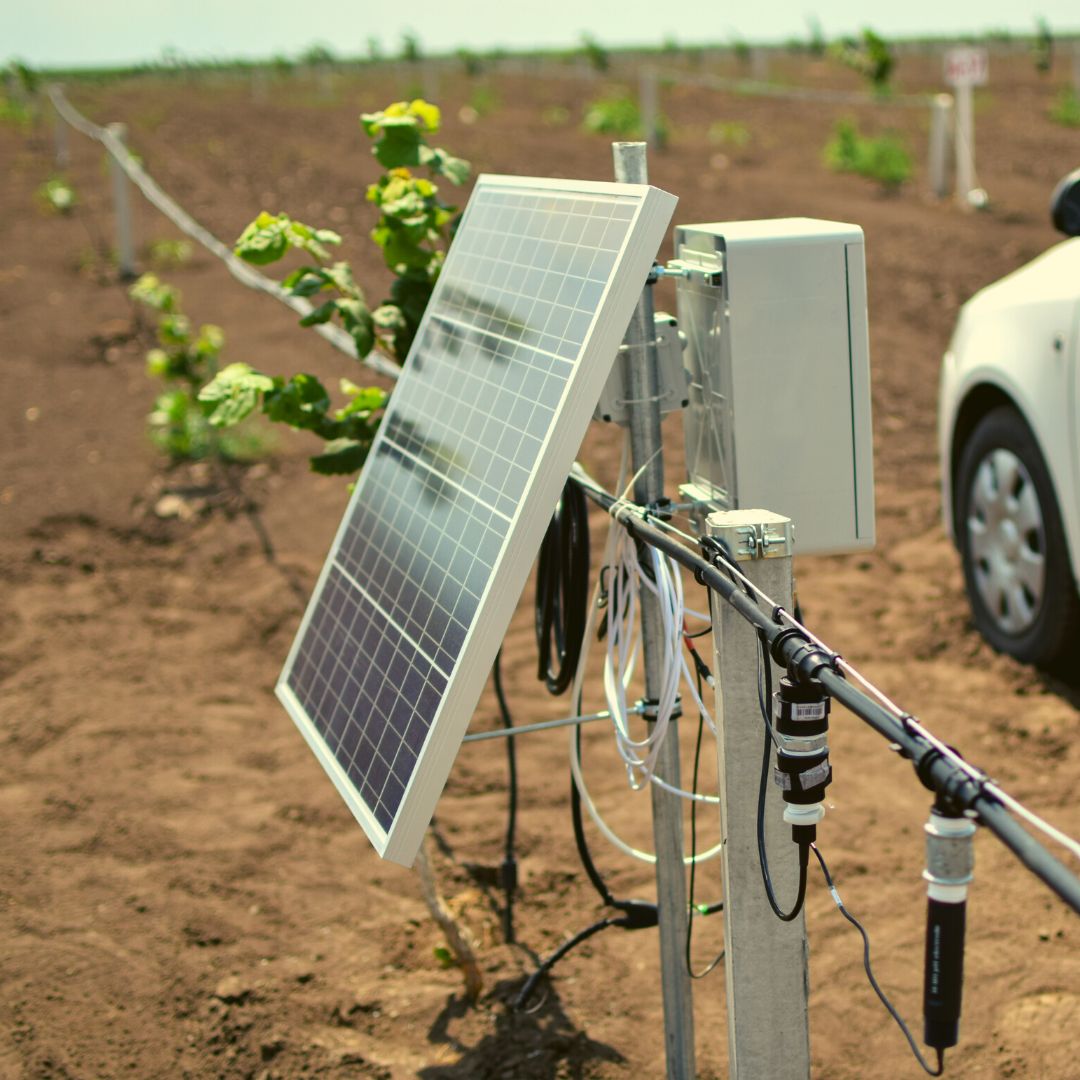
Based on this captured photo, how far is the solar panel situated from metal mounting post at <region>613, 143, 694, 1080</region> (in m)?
0.22

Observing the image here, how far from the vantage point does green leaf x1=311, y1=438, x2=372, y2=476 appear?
4.07 meters

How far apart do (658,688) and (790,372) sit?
748mm

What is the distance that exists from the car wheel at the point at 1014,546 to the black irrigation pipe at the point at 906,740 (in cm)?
295

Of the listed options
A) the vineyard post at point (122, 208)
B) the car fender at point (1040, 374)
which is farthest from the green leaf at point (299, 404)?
the vineyard post at point (122, 208)

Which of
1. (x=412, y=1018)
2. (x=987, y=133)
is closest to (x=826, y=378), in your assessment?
(x=412, y=1018)

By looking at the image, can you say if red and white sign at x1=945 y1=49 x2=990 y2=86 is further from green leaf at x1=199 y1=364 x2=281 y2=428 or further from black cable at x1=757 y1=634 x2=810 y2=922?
black cable at x1=757 y1=634 x2=810 y2=922

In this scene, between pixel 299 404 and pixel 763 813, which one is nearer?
pixel 763 813

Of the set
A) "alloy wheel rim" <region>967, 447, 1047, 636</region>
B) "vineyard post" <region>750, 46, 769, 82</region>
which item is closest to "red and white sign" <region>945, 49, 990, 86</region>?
"alloy wheel rim" <region>967, 447, 1047, 636</region>

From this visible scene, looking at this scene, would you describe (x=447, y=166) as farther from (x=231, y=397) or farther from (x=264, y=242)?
(x=231, y=397)

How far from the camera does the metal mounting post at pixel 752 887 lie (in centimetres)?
240

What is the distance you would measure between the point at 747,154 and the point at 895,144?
3356 millimetres

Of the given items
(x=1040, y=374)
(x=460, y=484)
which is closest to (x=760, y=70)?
(x=1040, y=374)

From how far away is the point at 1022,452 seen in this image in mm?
5102

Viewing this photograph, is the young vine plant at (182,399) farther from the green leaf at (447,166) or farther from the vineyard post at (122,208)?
the green leaf at (447,166)
